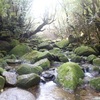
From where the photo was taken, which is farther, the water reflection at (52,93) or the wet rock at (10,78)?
the wet rock at (10,78)

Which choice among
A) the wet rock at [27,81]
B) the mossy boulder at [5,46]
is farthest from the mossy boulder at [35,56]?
the wet rock at [27,81]

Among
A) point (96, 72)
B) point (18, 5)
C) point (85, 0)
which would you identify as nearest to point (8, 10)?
point (18, 5)

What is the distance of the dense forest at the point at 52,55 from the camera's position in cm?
636

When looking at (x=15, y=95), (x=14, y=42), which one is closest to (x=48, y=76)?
(x=15, y=95)

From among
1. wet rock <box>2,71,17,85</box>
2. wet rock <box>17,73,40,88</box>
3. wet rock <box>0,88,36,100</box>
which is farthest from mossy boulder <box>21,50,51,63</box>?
wet rock <box>0,88,36,100</box>

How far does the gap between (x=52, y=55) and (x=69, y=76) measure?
3861 millimetres

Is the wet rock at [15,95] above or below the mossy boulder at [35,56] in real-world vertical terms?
above

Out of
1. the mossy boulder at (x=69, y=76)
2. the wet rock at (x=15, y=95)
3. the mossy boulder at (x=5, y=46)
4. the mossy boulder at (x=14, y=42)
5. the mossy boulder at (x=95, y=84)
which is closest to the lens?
the wet rock at (x=15, y=95)

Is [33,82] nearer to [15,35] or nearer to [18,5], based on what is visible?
[15,35]

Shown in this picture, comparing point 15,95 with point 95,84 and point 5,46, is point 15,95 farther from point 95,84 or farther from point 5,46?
point 5,46

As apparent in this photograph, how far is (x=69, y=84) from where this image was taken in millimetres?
6297

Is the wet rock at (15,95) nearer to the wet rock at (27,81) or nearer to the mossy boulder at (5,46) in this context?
the wet rock at (27,81)

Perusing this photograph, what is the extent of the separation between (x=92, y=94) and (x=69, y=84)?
760 mm

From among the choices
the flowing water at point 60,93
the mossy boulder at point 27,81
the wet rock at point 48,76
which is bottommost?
the flowing water at point 60,93
